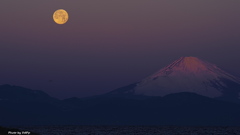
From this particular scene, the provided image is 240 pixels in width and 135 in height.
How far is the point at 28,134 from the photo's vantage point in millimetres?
71562

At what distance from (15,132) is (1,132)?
2.47 m

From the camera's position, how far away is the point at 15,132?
7044 centimetres

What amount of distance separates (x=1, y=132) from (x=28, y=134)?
3589 mm

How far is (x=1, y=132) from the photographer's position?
71750 millimetres

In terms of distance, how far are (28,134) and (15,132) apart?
75.0 inches
